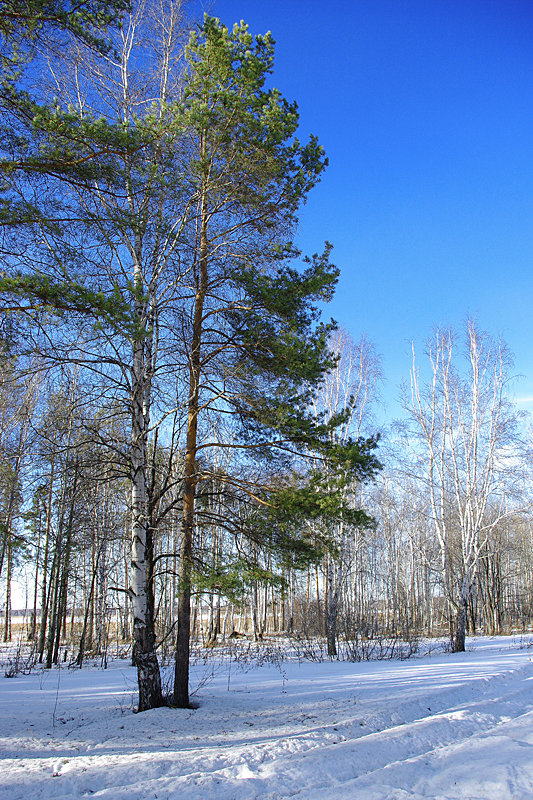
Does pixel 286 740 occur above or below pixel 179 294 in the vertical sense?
below

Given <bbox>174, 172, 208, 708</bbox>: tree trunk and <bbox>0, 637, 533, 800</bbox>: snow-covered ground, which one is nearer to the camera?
<bbox>0, 637, 533, 800</bbox>: snow-covered ground

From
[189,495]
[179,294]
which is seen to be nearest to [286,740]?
[189,495]

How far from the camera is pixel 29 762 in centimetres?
525

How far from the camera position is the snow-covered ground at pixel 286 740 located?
4.24 m

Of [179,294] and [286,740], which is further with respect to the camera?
[179,294]

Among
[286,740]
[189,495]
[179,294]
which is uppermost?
[179,294]

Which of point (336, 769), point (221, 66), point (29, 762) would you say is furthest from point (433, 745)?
point (221, 66)

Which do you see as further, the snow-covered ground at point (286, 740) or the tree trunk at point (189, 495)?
the tree trunk at point (189, 495)

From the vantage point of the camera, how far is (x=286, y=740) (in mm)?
5750

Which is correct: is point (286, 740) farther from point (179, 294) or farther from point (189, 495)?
point (179, 294)

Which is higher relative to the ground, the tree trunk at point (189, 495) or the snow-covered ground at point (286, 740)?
the tree trunk at point (189, 495)

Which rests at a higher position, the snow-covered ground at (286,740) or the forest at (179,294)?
the forest at (179,294)

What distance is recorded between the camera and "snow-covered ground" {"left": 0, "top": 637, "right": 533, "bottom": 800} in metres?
4.24

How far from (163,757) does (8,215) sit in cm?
603
